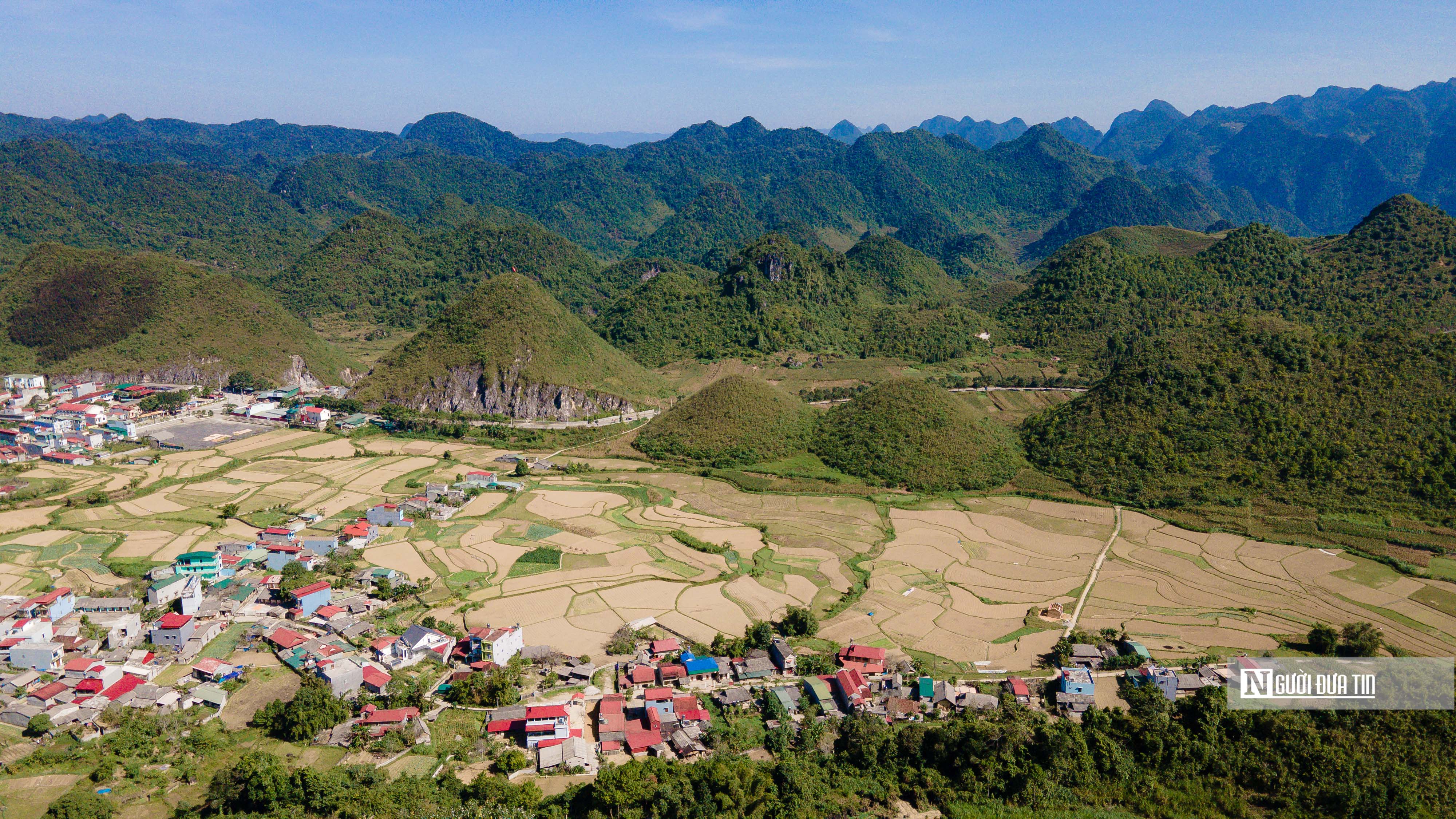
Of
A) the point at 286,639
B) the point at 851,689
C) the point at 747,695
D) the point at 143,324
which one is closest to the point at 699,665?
the point at 747,695

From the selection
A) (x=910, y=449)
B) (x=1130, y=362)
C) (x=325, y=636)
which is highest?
(x=1130, y=362)

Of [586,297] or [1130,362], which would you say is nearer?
A: [1130,362]

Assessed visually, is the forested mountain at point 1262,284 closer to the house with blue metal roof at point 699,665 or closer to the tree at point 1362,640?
the tree at point 1362,640

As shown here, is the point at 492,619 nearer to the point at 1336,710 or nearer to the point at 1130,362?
the point at 1336,710

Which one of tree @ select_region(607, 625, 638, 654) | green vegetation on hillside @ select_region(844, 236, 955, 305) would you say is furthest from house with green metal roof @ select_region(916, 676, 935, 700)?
green vegetation on hillside @ select_region(844, 236, 955, 305)

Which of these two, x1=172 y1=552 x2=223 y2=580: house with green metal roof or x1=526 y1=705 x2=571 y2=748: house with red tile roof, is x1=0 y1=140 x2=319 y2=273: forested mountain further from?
x1=526 y1=705 x2=571 y2=748: house with red tile roof

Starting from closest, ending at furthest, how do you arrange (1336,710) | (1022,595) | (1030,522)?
(1336,710)
(1022,595)
(1030,522)

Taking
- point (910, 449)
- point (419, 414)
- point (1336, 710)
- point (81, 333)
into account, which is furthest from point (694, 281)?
point (1336, 710)
